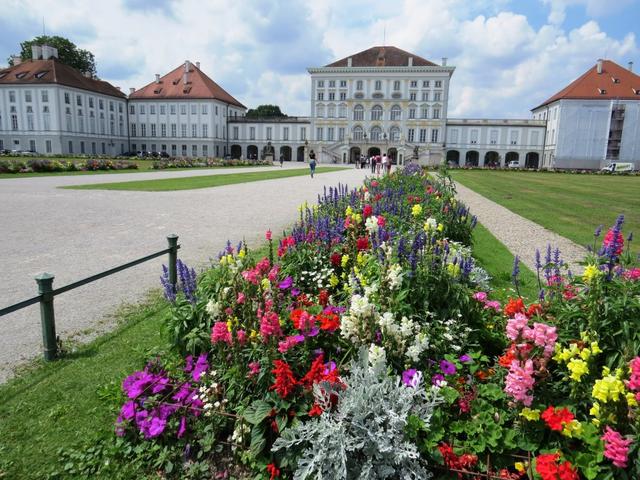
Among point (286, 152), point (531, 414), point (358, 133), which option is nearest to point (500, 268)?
point (531, 414)

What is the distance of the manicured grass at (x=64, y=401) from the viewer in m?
2.99

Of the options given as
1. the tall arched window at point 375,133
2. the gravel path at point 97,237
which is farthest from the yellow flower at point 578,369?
the tall arched window at point 375,133

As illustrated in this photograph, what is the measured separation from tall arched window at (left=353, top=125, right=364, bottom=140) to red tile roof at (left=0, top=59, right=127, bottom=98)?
139 ft

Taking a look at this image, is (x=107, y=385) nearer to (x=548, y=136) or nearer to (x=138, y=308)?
(x=138, y=308)

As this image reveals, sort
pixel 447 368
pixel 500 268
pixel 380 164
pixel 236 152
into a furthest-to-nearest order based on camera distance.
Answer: pixel 236 152 < pixel 380 164 < pixel 500 268 < pixel 447 368

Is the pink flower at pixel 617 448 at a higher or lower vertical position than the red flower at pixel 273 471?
higher

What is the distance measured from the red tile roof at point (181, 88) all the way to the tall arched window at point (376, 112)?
2640 cm

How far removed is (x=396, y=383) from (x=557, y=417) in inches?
33.4

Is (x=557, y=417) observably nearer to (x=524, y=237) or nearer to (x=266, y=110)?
(x=524, y=237)

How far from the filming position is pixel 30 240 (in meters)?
8.81

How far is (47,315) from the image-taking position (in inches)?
156

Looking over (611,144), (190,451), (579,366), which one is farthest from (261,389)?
(611,144)

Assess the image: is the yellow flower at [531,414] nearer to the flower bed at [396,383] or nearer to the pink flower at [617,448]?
the flower bed at [396,383]

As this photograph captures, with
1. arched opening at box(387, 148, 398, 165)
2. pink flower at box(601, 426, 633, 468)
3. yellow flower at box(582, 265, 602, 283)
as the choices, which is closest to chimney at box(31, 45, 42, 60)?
arched opening at box(387, 148, 398, 165)
